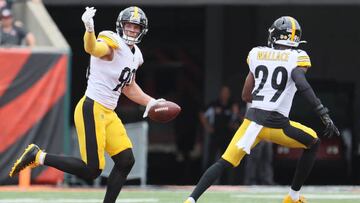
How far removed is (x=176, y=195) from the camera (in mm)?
11227

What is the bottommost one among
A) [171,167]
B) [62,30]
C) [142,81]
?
[171,167]

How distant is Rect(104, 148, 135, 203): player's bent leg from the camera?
8.12 m

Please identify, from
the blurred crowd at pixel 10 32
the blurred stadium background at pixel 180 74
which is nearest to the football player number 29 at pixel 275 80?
the blurred stadium background at pixel 180 74

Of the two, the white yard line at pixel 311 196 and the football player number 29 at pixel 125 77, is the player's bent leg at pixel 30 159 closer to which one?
the football player number 29 at pixel 125 77

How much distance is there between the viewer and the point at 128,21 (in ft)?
27.1

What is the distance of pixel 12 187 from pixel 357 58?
918 centimetres

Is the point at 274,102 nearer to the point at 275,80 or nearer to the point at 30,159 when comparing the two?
the point at 275,80

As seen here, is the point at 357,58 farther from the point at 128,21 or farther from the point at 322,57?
the point at 128,21

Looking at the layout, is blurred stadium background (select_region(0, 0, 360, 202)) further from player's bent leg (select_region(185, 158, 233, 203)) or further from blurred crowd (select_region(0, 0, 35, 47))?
player's bent leg (select_region(185, 158, 233, 203))

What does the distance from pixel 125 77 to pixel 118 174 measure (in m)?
0.81

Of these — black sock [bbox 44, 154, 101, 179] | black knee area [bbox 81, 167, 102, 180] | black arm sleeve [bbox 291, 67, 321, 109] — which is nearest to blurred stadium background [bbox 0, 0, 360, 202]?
black sock [bbox 44, 154, 101, 179]

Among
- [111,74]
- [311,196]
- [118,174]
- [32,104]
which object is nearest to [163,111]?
[111,74]

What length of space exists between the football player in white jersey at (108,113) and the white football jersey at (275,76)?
112 centimetres

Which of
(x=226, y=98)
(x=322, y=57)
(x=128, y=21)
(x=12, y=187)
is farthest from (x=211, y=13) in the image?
(x=128, y=21)
